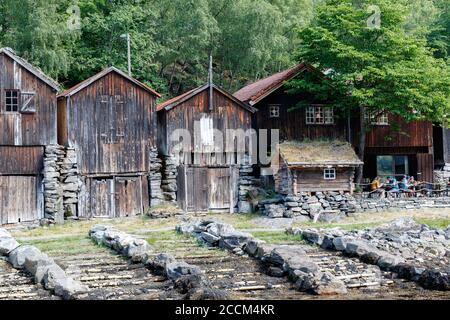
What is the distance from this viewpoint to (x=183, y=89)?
53219 millimetres

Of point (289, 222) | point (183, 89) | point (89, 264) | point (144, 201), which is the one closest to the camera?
point (89, 264)

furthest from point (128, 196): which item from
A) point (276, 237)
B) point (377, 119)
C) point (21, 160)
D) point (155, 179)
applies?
point (377, 119)

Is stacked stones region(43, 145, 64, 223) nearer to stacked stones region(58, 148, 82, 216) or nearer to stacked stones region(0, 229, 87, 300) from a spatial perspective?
stacked stones region(58, 148, 82, 216)

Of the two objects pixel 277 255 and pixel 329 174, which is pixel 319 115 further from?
pixel 277 255

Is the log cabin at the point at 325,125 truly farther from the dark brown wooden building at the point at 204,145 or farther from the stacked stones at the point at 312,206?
the stacked stones at the point at 312,206

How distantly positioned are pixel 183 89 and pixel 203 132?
1812 cm

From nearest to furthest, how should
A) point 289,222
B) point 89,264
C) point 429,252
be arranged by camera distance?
point 89,264, point 429,252, point 289,222

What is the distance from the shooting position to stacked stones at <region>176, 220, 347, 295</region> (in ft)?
58.4

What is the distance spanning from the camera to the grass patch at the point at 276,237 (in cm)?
2584

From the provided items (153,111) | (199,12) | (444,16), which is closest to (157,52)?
(199,12)

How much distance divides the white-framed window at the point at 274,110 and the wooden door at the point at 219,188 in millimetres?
4780

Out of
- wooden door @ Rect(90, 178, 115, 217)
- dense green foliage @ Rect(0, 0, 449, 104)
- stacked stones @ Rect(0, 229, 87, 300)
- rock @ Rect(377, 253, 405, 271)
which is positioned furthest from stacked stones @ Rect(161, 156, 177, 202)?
rock @ Rect(377, 253, 405, 271)

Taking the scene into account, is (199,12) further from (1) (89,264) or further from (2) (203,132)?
(1) (89,264)

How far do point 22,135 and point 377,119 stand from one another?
20.9 metres
